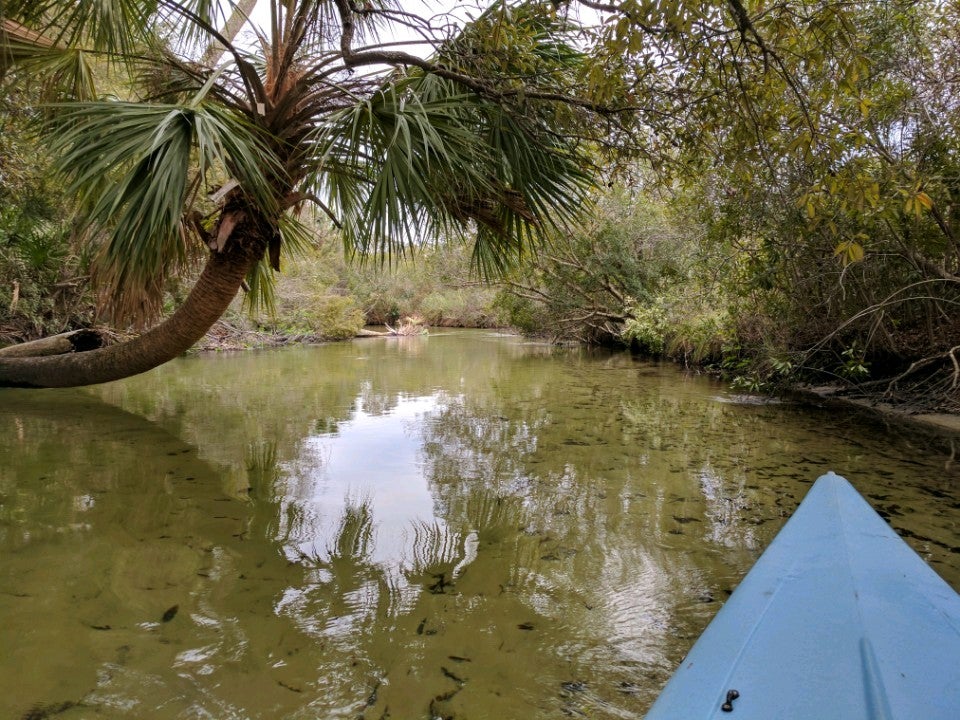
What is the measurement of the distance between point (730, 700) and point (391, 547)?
203 cm

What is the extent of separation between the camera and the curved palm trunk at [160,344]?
4.53 meters

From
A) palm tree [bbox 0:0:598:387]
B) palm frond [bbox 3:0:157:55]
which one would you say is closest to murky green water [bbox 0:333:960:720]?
palm tree [bbox 0:0:598:387]

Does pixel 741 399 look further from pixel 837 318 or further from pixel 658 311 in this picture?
pixel 658 311

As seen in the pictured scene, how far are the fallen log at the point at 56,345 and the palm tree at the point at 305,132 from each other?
9.52 feet

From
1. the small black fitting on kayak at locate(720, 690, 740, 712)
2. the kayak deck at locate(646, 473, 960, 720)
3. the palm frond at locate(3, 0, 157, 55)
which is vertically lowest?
the small black fitting on kayak at locate(720, 690, 740, 712)

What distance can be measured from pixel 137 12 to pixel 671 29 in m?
3.34

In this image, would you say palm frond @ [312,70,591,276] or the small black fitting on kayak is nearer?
the small black fitting on kayak

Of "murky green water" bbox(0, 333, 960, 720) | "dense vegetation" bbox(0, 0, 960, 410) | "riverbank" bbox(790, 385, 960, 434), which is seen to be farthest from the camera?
"riverbank" bbox(790, 385, 960, 434)

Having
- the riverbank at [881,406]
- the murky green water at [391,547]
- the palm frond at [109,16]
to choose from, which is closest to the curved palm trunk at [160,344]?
the murky green water at [391,547]

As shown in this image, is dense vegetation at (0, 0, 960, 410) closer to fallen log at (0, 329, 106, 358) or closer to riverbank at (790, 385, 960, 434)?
riverbank at (790, 385, 960, 434)

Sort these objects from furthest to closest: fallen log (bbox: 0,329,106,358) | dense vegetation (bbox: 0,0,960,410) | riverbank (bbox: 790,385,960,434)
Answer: fallen log (bbox: 0,329,106,358) → riverbank (bbox: 790,385,960,434) → dense vegetation (bbox: 0,0,960,410)

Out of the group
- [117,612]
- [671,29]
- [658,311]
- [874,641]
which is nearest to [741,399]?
[658,311]

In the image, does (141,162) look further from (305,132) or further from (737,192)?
(737,192)

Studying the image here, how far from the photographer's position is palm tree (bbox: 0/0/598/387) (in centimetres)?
308
